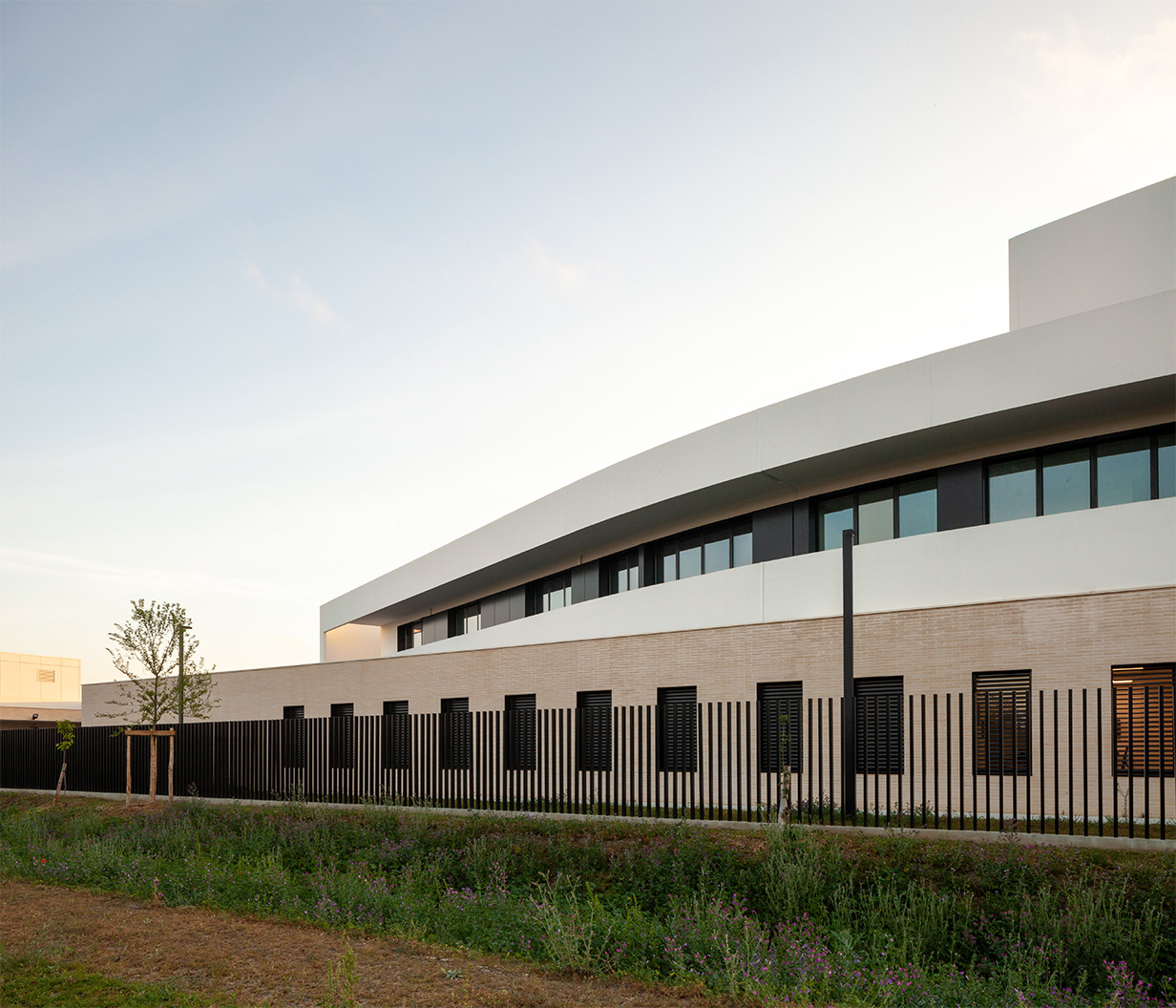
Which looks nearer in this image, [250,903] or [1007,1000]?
[1007,1000]

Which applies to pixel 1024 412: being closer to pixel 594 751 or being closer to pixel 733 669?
pixel 733 669

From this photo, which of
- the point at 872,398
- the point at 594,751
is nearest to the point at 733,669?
the point at 594,751

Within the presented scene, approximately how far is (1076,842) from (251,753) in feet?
59.0

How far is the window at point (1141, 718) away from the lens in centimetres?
1414

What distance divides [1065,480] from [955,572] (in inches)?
107

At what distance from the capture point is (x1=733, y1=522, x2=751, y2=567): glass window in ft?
84.6

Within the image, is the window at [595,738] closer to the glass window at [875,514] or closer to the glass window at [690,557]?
the glass window at [875,514]

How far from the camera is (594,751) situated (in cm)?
1856

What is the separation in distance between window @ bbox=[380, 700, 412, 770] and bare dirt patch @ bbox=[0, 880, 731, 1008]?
357 inches

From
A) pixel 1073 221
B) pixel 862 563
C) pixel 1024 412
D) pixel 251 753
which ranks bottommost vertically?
pixel 251 753

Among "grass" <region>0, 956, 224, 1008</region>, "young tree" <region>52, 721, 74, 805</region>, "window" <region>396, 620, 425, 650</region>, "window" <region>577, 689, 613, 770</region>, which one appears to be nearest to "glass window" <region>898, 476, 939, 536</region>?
"window" <region>577, 689, 613, 770</region>

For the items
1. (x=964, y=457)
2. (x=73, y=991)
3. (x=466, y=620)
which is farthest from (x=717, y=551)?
(x=73, y=991)

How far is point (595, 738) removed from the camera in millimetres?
19078

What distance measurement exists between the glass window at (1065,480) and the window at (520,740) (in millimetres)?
10603
